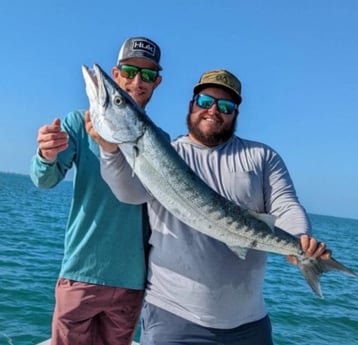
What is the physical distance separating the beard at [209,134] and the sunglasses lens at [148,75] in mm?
458

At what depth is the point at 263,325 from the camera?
3.75 metres

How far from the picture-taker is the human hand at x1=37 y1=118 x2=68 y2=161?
317 centimetres

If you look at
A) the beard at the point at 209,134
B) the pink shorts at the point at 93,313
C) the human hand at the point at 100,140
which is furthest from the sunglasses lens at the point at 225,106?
the pink shorts at the point at 93,313

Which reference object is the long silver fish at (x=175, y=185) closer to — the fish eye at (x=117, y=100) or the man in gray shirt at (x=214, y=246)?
the fish eye at (x=117, y=100)

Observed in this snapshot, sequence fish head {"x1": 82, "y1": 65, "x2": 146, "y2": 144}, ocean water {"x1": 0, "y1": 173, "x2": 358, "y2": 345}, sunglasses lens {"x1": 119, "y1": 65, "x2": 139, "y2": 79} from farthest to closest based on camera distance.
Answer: ocean water {"x1": 0, "y1": 173, "x2": 358, "y2": 345}, sunglasses lens {"x1": 119, "y1": 65, "x2": 139, "y2": 79}, fish head {"x1": 82, "y1": 65, "x2": 146, "y2": 144}

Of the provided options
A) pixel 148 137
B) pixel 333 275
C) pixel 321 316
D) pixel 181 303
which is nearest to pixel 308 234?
pixel 181 303

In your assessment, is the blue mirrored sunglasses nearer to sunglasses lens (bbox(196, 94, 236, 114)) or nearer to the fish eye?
sunglasses lens (bbox(196, 94, 236, 114))

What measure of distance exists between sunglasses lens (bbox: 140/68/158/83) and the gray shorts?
1823 millimetres

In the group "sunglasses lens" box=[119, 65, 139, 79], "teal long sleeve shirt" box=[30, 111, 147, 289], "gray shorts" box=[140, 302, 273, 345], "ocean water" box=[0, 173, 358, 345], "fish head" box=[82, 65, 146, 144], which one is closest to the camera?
"fish head" box=[82, 65, 146, 144]

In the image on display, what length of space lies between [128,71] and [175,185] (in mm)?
1139

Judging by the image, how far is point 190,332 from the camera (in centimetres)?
358

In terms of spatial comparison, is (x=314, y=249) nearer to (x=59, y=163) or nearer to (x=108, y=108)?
(x=108, y=108)

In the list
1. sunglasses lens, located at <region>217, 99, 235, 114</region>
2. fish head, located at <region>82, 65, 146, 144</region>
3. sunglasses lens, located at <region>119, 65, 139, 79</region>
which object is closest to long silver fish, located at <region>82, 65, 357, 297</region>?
fish head, located at <region>82, 65, 146, 144</region>

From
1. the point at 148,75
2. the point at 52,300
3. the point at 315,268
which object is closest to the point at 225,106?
the point at 148,75
